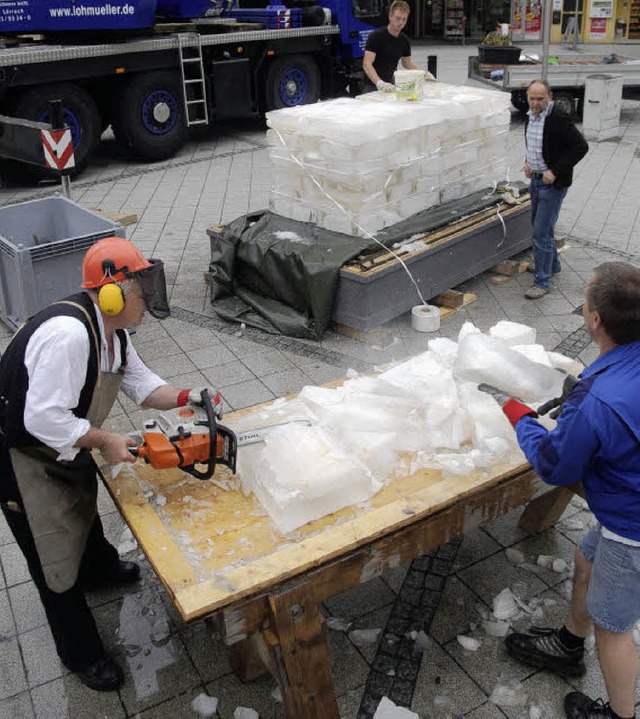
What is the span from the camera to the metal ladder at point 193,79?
1165 cm

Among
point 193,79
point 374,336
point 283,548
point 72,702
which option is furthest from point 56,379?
point 193,79

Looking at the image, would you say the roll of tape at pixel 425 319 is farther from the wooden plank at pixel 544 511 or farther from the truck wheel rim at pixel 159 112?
the truck wheel rim at pixel 159 112

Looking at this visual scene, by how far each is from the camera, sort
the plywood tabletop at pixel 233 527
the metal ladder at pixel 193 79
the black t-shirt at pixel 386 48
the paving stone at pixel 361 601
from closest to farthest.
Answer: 1. the plywood tabletop at pixel 233 527
2. the paving stone at pixel 361 601
3. the black t-shirt at pixel 386 48
4. the metal ladder at pixel 193 79

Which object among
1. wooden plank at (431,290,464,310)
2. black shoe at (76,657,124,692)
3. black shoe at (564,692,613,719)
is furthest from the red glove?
wooden plank at (431,290,464,310)

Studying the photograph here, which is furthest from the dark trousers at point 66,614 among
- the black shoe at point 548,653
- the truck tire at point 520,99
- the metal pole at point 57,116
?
the truck tire at point 520,99

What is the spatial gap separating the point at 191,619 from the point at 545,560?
207 cm

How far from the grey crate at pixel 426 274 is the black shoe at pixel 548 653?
3157mm

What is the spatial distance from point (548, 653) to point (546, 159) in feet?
14.9

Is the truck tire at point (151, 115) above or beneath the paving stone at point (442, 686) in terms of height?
above

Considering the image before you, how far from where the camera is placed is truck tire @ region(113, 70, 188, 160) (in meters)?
11.4

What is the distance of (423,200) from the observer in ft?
21.9

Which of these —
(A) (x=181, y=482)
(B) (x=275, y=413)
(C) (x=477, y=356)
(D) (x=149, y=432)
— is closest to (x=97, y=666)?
(A) (x=181, y=482)

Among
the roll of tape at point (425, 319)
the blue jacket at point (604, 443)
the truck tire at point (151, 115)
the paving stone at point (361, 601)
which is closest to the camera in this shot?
the blue jacket at point (604, 443)

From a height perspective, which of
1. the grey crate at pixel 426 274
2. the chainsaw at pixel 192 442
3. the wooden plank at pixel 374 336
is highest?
the chainsaw at pixel 192 442
